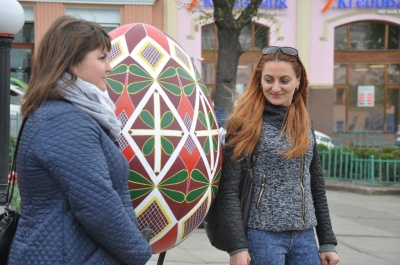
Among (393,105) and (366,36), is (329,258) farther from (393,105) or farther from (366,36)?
(393,105)

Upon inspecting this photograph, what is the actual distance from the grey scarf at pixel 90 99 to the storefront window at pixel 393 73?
68.5ft

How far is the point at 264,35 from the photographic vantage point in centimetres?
2172

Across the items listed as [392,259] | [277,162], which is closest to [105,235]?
[277,162]

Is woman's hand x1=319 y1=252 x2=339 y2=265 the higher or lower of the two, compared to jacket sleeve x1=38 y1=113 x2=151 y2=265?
lower

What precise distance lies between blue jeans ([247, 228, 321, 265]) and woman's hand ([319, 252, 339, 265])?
0.13 m

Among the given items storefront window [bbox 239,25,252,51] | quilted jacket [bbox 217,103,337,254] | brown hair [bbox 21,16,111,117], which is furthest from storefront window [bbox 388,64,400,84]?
brown hair [bbox 21,16,111,117]

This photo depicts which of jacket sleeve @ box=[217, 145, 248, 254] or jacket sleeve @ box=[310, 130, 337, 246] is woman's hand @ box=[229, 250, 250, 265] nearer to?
jacket sleeve @ box=[217, 145, 248, 254]

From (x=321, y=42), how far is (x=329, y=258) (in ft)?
62.1

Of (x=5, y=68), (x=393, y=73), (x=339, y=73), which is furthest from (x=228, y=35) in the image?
(x=393, y=73)

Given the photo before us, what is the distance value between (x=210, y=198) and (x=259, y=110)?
463 mm

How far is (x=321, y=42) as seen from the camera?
2153 cm

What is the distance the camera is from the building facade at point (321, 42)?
2031 centimetres

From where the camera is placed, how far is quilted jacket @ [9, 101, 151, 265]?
7.02 ft

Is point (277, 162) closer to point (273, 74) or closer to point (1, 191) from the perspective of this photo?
point (273, 74)
